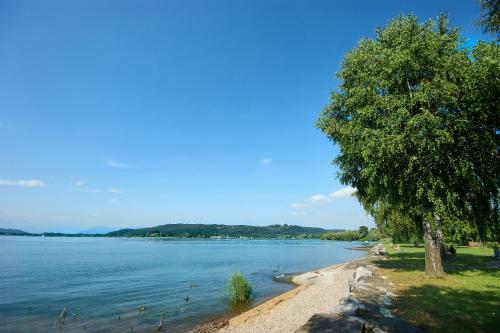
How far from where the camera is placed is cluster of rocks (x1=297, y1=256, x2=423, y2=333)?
10398 mm

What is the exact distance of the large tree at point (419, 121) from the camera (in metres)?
19.8

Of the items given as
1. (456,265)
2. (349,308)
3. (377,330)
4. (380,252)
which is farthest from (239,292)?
(380,252)

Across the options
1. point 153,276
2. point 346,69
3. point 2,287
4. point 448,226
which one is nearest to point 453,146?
point 448,226

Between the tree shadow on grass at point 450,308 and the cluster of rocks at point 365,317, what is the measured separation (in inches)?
31.5

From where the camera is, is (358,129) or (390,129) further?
(358,129)

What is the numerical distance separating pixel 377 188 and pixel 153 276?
40.8 meters

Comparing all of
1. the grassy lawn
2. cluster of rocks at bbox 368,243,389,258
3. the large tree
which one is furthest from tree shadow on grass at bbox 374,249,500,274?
cluster of rocks at bbox 368,243,389,258

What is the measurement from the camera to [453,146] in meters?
21.2

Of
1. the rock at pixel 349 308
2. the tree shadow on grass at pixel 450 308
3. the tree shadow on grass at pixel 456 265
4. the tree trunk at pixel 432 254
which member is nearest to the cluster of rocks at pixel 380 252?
the tree shadow on grass at pixel 456 265

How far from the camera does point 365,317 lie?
12828mm

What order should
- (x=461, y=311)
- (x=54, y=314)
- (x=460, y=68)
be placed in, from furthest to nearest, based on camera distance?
(x=54, y=314) < (x=460, y=68) < (x=461, y=311)

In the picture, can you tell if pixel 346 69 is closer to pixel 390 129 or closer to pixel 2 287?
pixel 390 129

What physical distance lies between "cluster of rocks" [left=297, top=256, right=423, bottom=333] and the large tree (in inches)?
263

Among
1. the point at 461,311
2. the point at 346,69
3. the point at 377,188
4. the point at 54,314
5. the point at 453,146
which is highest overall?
the point at 346,69
